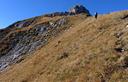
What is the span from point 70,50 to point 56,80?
8.10 meters

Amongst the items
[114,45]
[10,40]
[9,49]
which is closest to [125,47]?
[114,45]

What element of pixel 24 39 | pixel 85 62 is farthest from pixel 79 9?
pixel 85 62

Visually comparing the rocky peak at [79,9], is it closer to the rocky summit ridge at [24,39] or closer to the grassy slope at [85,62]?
the rocky summit ridge at [24,39]

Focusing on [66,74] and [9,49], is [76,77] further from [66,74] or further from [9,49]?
[9,49]

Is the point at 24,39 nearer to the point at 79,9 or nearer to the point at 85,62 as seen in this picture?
the point at 85,62

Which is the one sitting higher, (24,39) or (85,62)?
(85,62)

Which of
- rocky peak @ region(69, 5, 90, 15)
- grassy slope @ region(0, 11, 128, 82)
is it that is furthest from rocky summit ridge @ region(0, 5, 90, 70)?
rocky peak @ region(69, 5, 90, 15)

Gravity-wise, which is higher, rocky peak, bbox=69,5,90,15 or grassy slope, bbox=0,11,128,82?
rocky peak, bbox=69,5,90,15

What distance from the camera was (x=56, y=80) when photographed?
24.8 m

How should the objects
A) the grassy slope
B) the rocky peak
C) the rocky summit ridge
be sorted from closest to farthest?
the grassy slope
the rocky summit ridge
the rocky peak

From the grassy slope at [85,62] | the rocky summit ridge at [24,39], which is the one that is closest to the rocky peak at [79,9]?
the rocky summit ridge at [24,39]

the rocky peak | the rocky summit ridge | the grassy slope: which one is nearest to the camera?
the grassy slope

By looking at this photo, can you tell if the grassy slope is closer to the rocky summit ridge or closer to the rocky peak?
the rocky summit ridge

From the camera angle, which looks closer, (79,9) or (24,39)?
(24,39)
